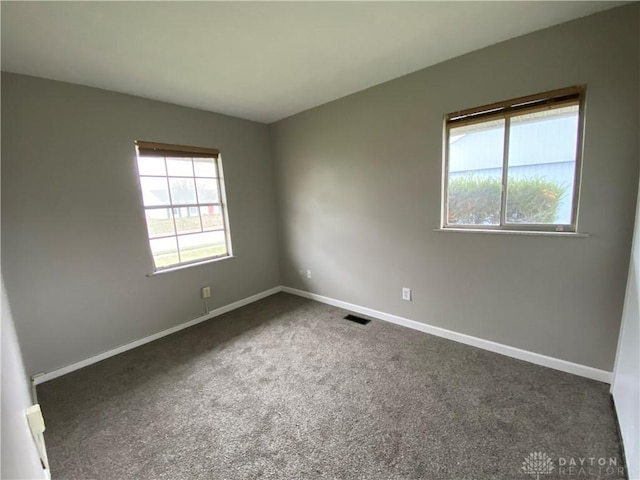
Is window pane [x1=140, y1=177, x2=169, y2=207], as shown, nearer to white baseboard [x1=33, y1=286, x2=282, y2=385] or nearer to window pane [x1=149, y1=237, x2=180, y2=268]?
window pane [x1=149, y1=237, x2=180, y2=268]

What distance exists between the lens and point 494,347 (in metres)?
2.30

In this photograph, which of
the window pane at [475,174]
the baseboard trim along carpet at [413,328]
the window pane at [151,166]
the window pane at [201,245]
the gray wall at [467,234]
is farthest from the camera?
the window pane at [201,245]

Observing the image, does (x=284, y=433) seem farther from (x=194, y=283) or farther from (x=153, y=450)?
(x=194, y=283)

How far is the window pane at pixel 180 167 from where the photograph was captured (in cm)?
287

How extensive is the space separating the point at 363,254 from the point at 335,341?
988 mm

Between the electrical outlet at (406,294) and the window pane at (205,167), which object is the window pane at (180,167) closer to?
the window pane at (205,167)

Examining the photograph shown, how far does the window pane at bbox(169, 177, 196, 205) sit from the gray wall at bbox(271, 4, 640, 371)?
1197 mm

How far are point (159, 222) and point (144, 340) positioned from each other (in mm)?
1209

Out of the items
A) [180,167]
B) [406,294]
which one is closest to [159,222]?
[180,167]

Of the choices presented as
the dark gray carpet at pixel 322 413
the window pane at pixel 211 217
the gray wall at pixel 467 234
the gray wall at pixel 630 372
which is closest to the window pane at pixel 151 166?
the window pane at pixel 211 217

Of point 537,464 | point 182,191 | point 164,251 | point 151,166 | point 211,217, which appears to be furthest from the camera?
point 211,217

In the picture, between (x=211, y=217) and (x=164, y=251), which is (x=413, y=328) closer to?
(x=211, y=217)

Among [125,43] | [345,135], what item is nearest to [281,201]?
[345,135]

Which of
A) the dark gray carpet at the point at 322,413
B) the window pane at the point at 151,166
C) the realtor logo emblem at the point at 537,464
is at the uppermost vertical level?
the window pane at the point at 151,166
